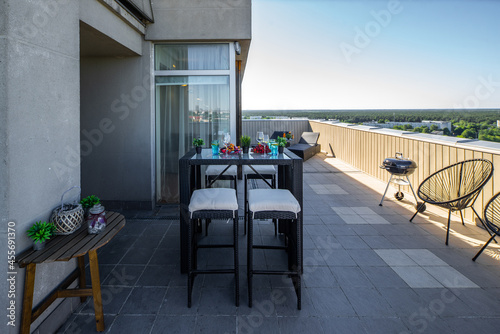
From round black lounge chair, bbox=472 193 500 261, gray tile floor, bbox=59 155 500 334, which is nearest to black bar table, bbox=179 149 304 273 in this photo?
gray tile floor, bbox=59 155 500 334

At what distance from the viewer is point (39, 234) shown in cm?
151

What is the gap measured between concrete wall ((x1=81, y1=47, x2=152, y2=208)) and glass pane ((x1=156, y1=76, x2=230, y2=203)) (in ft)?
0.85

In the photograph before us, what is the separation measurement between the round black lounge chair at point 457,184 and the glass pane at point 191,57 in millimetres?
3369

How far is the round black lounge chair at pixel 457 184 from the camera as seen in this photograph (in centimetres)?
315

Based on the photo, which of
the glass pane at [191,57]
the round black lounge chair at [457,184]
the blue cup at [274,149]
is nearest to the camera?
the blue cup at [274,149]

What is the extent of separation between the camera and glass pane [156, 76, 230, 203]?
447cm

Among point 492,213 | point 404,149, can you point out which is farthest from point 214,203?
point 404,149

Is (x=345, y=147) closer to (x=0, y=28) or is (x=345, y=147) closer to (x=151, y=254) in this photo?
(x=151, y=254)

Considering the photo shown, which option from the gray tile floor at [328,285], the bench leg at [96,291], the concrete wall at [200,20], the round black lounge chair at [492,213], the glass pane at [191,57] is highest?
the concrete wall at [200,20]

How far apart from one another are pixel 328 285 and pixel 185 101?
3432 millimetres

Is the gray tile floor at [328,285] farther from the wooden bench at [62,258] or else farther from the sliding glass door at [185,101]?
the sliding glass door at [185,101]

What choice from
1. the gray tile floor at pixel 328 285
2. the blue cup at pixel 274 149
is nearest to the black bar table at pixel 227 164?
the blue cup at pixel 274 149

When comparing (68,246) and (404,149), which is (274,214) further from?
(404,149)

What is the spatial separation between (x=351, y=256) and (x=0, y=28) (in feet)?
10.2
